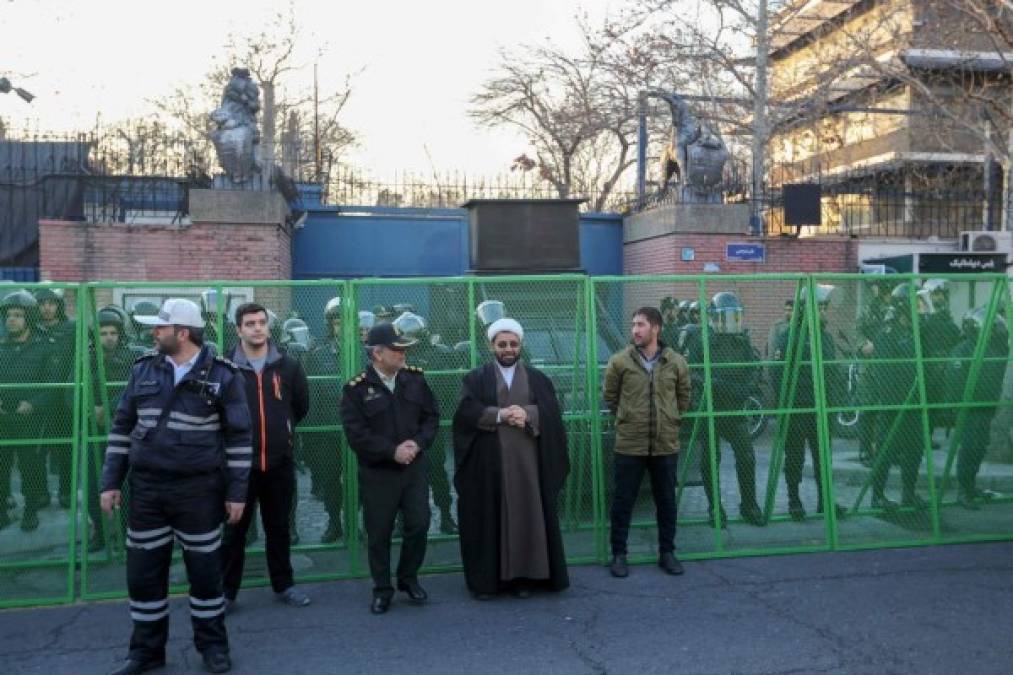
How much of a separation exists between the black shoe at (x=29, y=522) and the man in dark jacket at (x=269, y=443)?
5.21ft

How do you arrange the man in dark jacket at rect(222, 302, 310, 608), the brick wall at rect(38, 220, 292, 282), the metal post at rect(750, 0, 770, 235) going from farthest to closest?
the metal post at rect(750, 0, 770, 235), the brick wall at rect(38, 220, 292, 282), the man in dark jacket at rect(222, 302, 310, 608)

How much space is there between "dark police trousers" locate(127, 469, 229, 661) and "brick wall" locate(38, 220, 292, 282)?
9431 millimetres

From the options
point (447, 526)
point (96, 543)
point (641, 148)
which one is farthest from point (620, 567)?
point (641, 148)

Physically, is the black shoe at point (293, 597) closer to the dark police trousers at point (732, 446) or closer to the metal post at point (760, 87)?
the dark police trousers at point (732, 446)

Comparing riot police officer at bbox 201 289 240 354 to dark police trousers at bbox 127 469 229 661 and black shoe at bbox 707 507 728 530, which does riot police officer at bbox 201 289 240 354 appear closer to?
dark police trousers at bbox 127 469 229 661

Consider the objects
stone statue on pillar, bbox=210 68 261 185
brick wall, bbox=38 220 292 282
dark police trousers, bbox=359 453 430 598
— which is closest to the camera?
dark police trousers, bbox=359 453 430 598

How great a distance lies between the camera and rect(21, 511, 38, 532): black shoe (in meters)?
6.69

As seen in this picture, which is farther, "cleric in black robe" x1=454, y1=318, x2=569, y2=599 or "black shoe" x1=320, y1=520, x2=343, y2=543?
"black shoe" x1=320, y1=520, x2=343, y2=543

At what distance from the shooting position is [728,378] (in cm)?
749

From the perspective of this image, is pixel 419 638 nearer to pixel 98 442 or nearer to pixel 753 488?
pixel 98 442

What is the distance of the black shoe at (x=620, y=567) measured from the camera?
22.1 ft

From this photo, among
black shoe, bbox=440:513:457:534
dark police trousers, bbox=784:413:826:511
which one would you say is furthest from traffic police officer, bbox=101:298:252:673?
dark police trousers, bbox=784:413:826:511

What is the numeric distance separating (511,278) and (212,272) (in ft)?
28.0

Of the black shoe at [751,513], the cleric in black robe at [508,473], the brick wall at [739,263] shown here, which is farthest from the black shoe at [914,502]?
the brick wall at [739,263]
